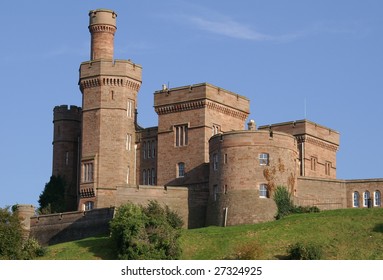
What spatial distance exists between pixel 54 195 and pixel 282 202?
966 inches

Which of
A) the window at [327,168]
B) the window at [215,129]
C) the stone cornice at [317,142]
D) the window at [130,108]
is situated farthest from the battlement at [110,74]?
the window at [327,168]

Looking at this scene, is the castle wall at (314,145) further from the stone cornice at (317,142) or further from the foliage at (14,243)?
the foliage at (14,243)

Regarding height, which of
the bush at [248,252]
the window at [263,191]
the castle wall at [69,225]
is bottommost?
the bush at [248,252]

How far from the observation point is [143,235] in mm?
76688

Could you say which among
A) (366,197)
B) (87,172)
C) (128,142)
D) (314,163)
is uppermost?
(128,142)

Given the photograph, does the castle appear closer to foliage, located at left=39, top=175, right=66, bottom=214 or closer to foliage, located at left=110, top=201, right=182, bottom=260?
foliage, located at left=39, top=175, right=66, bottom=214

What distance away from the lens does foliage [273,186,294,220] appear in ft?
275

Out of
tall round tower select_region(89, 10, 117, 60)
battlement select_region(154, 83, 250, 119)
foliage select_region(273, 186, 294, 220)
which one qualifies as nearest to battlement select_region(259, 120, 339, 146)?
battlement select_region(154, 83, 250, 119)

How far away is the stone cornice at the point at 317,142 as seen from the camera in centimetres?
9969

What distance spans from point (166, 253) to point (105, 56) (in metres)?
29.2

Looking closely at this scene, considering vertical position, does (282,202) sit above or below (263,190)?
below

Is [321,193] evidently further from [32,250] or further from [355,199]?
[32,250]

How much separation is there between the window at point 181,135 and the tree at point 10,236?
1707cm

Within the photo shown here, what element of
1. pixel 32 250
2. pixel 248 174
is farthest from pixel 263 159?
pixel 32 250
